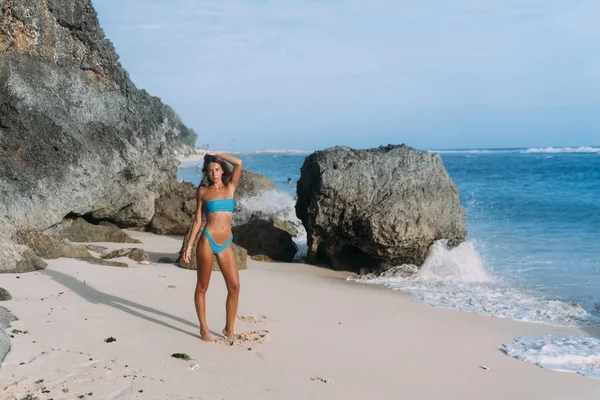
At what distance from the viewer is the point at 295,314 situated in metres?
7.13

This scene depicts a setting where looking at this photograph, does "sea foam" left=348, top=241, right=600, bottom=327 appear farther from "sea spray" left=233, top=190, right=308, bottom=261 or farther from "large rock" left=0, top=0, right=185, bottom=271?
"sea spray" left=233, top=190, right=308, bottom=261

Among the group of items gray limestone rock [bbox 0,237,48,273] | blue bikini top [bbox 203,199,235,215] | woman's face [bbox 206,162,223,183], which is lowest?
gray limestone rock [bbox 0,237,48,273]

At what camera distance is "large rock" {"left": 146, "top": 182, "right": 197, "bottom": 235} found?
44.2 ft

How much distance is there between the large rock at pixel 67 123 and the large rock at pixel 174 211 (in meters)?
1.17

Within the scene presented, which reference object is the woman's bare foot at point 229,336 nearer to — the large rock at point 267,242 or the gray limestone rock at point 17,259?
the gray limestone rock at point 17,259

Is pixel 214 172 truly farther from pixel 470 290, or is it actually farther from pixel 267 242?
pixel 267 242

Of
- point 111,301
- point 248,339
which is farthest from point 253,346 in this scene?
point 111,301

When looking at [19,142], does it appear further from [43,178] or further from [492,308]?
[492,308]

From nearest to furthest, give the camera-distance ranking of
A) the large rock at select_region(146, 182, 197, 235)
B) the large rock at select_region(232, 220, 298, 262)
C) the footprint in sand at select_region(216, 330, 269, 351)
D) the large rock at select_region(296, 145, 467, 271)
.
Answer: the footprint in sand at select_region(216, 330, 269, 351) < the large rock at select_region(296, 145, 467, 271) < the large rock at select_region(232, 220, 298, 262) < the large rock at select_region(146, 182, 197, 235)

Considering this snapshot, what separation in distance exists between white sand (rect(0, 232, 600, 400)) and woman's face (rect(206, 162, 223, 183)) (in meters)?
1.46

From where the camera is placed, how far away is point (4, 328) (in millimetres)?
5434

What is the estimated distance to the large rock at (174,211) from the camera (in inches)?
531

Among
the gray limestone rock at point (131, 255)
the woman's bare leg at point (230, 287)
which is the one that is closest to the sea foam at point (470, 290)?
the gray limestone rock at point (131, 255)

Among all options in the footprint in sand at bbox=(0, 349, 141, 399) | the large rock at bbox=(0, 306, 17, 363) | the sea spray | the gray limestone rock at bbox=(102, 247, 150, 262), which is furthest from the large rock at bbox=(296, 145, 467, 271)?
the footprint in sand at bbox=(0, 349, 141, 399)
